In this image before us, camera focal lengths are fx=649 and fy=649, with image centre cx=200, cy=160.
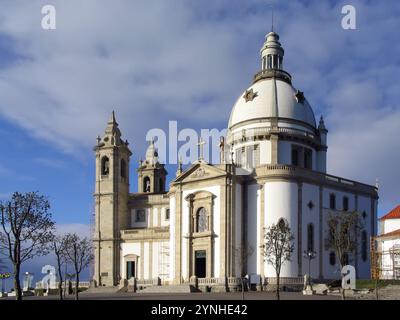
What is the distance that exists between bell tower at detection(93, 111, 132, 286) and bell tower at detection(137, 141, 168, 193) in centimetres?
1211

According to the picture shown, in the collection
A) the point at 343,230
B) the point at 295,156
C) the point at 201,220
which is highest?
the point at 295,156

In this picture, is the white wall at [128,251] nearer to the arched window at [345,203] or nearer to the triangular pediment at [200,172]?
the triangular pediment at [200,172]

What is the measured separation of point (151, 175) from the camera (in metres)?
93.8

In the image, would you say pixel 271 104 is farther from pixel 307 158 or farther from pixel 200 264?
pixel 200 264

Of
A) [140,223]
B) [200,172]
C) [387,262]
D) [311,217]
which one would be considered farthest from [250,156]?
[387,262]

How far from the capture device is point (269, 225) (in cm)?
6506

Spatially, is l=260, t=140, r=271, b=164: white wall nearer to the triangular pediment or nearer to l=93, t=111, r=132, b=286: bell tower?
the triangular pediment

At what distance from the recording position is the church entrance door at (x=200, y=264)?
68225 mm

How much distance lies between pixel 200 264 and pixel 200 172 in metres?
9.77

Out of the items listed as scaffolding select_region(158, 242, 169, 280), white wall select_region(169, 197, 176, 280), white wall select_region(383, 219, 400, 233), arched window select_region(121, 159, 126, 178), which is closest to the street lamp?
white wall select_region(383, 219, 400, 233)

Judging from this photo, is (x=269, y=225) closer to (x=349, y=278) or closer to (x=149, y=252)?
(x=349, y=278)
